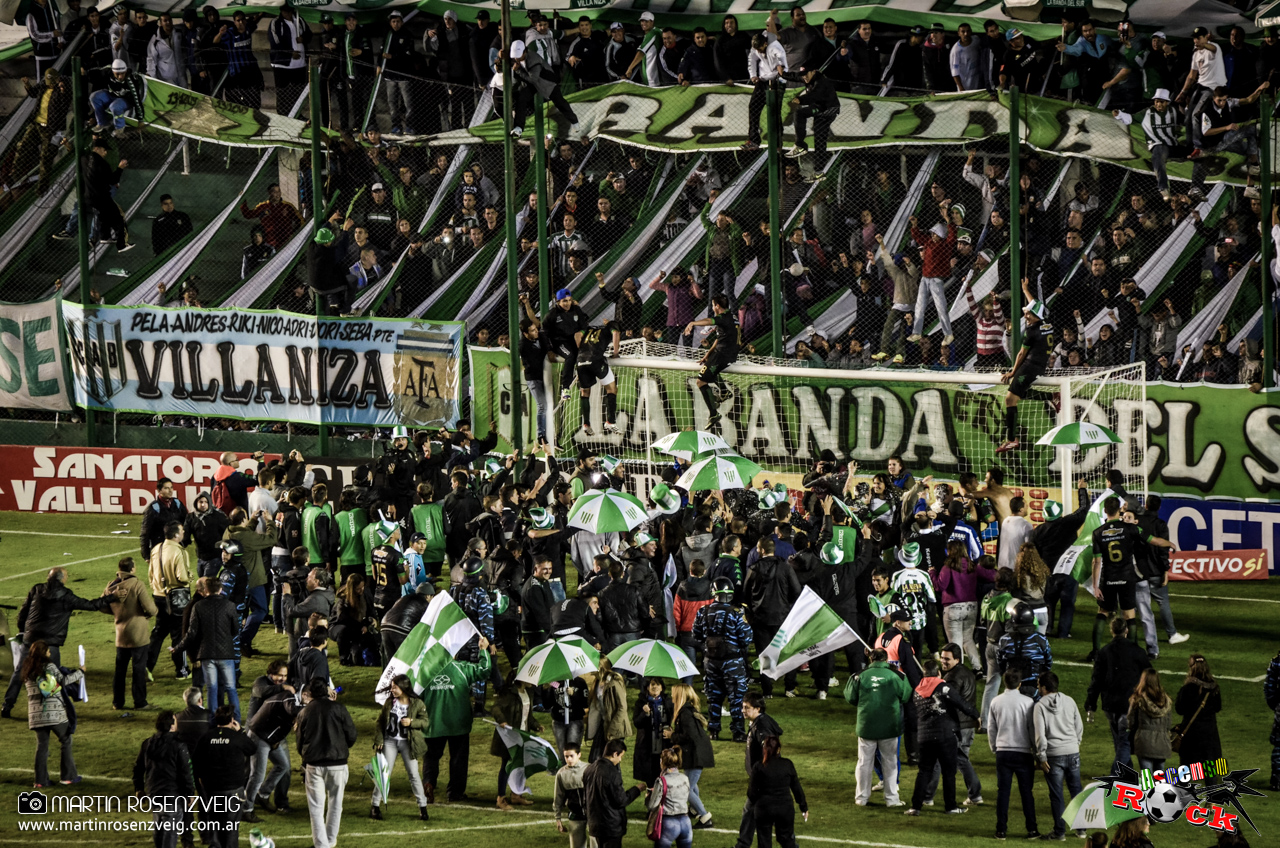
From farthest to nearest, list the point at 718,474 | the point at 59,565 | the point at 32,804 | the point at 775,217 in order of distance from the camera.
Answer: the point at 59,565
the point at 775,217
the point at 718,474
the point at 32,804

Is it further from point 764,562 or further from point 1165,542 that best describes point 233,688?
point 1165,542

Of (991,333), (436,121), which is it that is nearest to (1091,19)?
(991,333)

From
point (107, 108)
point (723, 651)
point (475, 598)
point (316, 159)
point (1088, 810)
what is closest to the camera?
point (1088, 810)

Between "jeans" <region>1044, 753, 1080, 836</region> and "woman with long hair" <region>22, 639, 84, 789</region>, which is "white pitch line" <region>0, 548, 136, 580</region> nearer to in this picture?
"woman with long hair" <region>22, 639, 84, 789</region>

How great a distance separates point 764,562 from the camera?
19594 millimetres

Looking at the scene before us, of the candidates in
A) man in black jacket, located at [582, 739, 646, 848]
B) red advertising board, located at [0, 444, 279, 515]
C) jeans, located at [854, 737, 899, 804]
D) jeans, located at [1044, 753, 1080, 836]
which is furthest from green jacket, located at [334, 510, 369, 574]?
jeans, located at [1044, 753, 1080, 836]

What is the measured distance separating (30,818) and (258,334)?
41.3 ft

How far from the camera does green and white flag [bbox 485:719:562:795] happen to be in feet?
56.5

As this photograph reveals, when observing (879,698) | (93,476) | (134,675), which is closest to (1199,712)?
(879,698)

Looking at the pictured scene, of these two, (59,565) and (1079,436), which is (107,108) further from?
(1079,436)

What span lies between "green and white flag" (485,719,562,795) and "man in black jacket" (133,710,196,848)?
9.97ft

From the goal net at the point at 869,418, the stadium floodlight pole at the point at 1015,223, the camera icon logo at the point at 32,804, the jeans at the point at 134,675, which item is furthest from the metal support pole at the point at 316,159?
the camera icon logo at the point at 32,804

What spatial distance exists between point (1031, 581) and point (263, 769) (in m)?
7.58

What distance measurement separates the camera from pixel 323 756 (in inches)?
627
